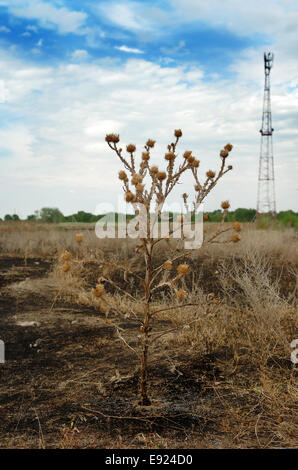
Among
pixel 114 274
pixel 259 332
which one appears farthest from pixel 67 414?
pixel 114 274

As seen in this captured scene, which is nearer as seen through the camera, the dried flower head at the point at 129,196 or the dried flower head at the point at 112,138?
the dried flower head at the point at 129,196

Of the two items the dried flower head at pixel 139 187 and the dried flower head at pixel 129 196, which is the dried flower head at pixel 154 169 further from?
the dried flower head at pixel 129 196

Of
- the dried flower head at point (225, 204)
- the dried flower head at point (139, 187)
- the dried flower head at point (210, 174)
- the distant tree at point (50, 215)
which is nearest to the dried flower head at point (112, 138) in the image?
the dried flower head at point (139, 187)

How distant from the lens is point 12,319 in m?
5.73

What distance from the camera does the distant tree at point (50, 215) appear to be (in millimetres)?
24375

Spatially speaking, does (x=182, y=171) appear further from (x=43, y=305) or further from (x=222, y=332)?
(x=43, y=305)

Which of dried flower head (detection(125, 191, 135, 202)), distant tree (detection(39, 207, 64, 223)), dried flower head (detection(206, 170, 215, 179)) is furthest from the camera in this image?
distant tree (detection(39, 207, 64, 223))

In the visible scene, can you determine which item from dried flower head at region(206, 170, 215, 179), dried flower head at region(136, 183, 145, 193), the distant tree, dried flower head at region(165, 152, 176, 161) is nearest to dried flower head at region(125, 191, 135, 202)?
dried flower head at region(136, 183, 145, 193)

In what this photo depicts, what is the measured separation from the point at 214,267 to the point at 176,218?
633 cm

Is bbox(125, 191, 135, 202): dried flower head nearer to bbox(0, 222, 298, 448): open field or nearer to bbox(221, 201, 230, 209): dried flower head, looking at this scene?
bbox(0, 222, 298, 448): open field

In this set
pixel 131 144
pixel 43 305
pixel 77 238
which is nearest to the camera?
pixel 77 238

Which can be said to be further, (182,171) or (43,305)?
(43,305)

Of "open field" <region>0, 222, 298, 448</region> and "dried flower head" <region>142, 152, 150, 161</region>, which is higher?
"dried flower head" <region>142, 152, 150, 161</region>

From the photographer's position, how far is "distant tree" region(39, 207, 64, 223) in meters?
24.4
